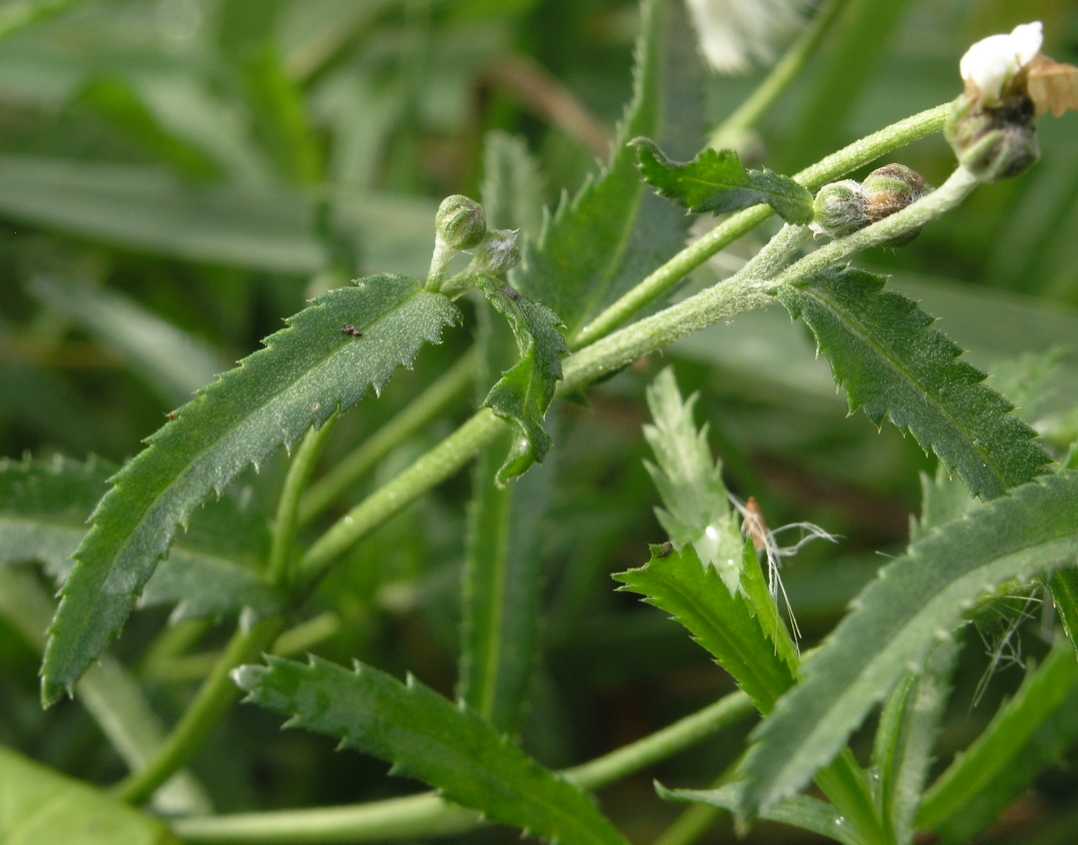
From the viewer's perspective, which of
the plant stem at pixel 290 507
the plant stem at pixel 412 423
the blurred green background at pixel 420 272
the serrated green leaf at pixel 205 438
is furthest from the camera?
the blurred green background at pixel 420 272

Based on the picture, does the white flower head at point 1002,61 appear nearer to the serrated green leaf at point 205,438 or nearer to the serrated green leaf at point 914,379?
the serrated green leaf at point 914,379

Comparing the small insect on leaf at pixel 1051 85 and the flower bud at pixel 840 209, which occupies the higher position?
the small insect on leaf at pixel 1051 85

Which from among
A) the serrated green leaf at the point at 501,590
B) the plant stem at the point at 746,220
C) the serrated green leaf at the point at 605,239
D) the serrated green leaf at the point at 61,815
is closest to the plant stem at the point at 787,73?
the serrated green leaf at the point at 605,239

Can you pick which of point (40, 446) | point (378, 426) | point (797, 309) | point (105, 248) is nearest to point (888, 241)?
point (797, 309)

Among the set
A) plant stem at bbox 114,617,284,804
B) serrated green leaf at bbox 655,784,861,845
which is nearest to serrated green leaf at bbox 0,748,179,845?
plant stem at bbox 114,617,284,804

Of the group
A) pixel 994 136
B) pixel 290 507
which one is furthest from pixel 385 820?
pixel 994 136
